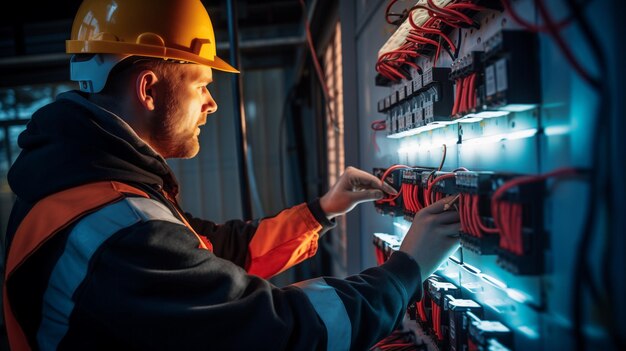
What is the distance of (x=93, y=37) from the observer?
1180 millimetres

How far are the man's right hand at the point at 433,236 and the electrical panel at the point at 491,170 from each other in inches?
1.6

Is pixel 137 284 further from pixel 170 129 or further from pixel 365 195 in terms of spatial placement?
pixel 365 195

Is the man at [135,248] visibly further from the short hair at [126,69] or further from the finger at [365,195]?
the finger at [365,195]

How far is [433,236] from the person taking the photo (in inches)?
38.5

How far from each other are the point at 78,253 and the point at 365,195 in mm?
826

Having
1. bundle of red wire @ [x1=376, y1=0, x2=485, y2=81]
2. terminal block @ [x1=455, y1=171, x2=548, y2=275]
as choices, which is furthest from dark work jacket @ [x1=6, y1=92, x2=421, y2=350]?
bundle of red wire @ [x1=376, y1=0, x2=485, y2=81]

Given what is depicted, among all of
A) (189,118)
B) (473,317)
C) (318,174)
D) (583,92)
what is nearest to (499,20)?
(583,92)

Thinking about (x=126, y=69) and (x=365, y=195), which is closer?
(x=126, y=69)

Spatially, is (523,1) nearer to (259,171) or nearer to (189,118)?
(189,118)

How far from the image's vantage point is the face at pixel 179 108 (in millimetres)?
1197

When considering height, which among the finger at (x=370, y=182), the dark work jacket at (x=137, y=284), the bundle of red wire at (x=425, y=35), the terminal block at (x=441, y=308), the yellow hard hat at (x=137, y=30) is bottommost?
the terminal block at (x=441, y=308)

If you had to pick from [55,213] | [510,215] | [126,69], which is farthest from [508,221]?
[126,69]

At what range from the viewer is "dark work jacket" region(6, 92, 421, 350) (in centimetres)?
85

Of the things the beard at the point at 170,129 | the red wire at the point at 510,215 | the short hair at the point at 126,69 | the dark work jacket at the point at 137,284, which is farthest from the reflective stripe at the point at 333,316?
the short hair at the point at 126,69
